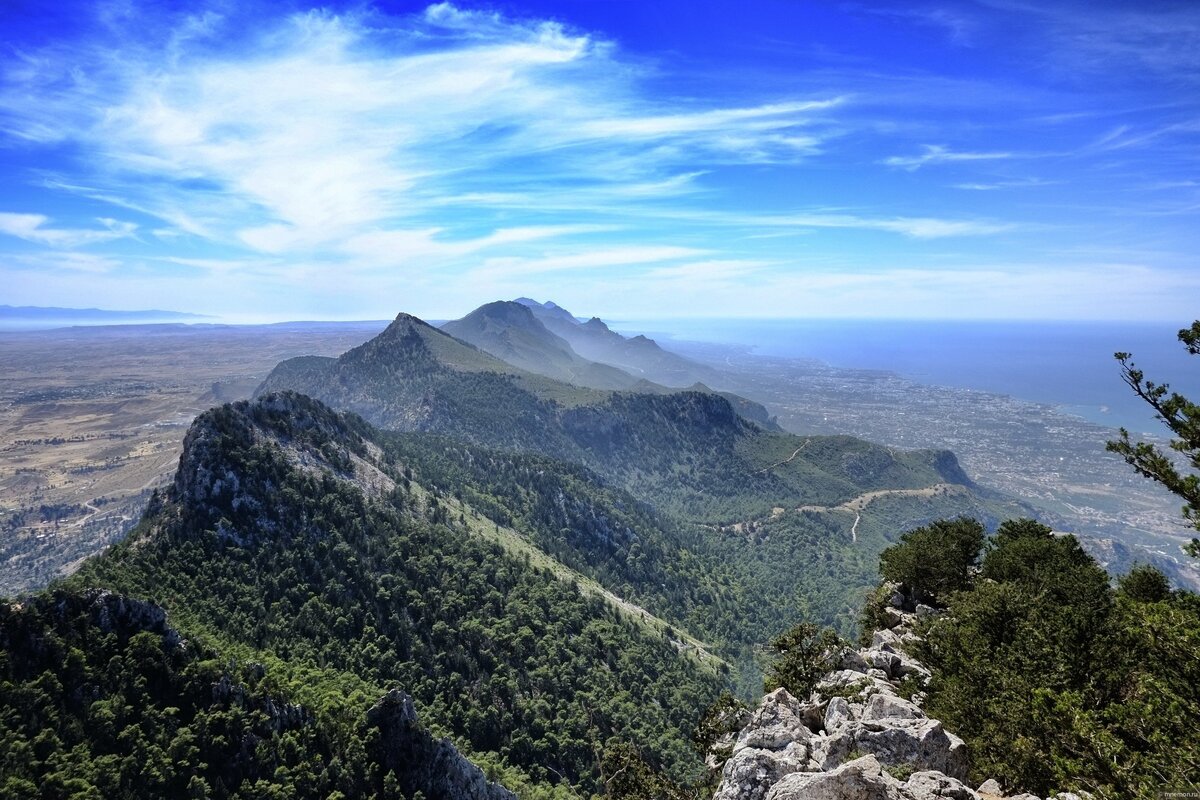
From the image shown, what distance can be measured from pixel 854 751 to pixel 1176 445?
67.0 ft

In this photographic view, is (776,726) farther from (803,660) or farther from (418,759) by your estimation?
(418,759)

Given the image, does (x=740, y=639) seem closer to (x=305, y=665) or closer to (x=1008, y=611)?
(x=305, y=665)

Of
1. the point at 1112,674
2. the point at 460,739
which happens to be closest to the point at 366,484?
the point at 460,739

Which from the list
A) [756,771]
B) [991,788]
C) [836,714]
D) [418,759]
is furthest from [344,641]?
[991,788]

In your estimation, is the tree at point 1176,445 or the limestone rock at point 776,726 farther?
the limestone rock at point 776,726

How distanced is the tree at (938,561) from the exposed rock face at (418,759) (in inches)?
2097

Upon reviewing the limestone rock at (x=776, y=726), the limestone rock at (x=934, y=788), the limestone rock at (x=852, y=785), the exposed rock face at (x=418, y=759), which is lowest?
the exposed rock face at (x=418, y=759)

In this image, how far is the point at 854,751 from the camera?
2889 cm

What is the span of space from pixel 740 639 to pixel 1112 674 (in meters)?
157

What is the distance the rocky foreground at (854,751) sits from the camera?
75.4 feet

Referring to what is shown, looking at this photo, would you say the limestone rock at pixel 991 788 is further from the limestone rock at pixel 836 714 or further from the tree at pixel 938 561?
the tree at pixel 938 561

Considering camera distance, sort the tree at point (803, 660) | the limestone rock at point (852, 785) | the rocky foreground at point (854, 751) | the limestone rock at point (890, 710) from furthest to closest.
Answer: the tree at point (803, 660)
the limestone rock at point (890, 710)
the rocky foreground at point (854, 751)
the limestone rock at point (852, 785)

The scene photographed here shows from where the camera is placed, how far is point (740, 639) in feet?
571

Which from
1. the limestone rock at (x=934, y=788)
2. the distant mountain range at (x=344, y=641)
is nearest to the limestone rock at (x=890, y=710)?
the limestone rock at (x=934, y=788)
